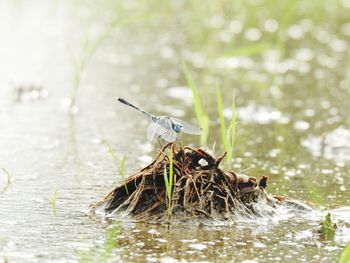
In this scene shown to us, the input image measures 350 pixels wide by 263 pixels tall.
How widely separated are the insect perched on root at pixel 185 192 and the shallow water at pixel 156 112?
0.11m

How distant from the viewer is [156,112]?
742 cm

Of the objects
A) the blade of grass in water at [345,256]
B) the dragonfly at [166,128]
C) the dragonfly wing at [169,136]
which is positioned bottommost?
the blade of grass in water at [345,256]

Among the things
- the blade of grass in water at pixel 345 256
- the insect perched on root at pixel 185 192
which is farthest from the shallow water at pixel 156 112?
the blade of grass in water at pixel 345 256

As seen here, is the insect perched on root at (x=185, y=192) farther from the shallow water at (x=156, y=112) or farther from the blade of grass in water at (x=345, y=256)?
the blade of grass in water at (x=345, y=256)

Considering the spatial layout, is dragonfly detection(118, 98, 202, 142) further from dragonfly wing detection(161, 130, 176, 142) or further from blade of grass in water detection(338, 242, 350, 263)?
blade of grass in water detection(338, 242, 350, 263)

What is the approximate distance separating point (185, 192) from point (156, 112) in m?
3.01

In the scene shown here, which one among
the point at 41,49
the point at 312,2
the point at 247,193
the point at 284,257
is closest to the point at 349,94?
the point at 41,49

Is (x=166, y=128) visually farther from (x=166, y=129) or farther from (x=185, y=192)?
(x=185, y=192)

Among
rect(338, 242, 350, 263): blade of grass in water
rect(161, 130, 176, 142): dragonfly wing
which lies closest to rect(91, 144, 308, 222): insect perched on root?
rect(161, 130, 176, 142): dragonfly wing

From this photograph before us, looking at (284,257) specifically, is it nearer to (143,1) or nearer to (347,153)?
(347,153)

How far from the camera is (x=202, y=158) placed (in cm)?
460

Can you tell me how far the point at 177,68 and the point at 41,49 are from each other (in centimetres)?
154

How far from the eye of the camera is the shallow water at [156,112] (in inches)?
165

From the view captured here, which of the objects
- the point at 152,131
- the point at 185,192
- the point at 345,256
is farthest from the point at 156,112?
the point at 345,256
